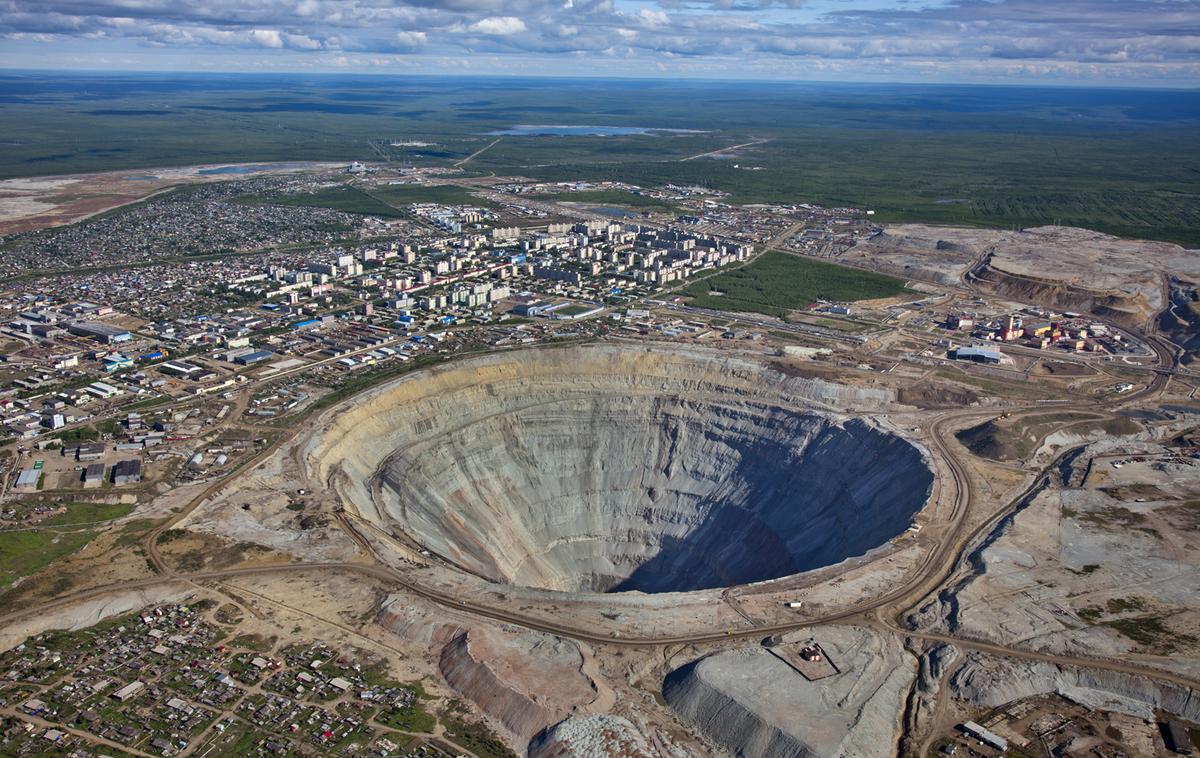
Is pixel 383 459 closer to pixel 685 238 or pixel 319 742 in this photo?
pixel 319 742

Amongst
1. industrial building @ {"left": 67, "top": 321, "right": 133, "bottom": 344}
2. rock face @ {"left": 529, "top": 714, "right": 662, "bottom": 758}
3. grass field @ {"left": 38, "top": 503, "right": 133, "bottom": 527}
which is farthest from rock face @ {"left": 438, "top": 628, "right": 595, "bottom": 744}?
industrial building @ {"left": 67, "top": 321, "right": 133, "bottom": 344}

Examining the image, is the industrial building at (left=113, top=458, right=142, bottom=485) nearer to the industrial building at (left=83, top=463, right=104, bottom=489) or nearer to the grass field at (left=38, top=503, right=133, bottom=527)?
the industrial building at (left=83, top=463, right=104, bottom=489)

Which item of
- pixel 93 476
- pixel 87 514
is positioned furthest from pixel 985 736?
pixel 93 476

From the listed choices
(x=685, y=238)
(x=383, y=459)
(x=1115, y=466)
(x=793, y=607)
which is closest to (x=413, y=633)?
(x=793, y=607)

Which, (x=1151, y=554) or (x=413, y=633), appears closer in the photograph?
(x=413, y=633)

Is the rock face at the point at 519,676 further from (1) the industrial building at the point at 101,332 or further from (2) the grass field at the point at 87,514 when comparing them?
(1) the industrial building at the point at 101,332

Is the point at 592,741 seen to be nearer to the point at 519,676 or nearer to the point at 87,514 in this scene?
the point at 519,676

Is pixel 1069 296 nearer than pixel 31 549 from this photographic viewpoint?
→ No
